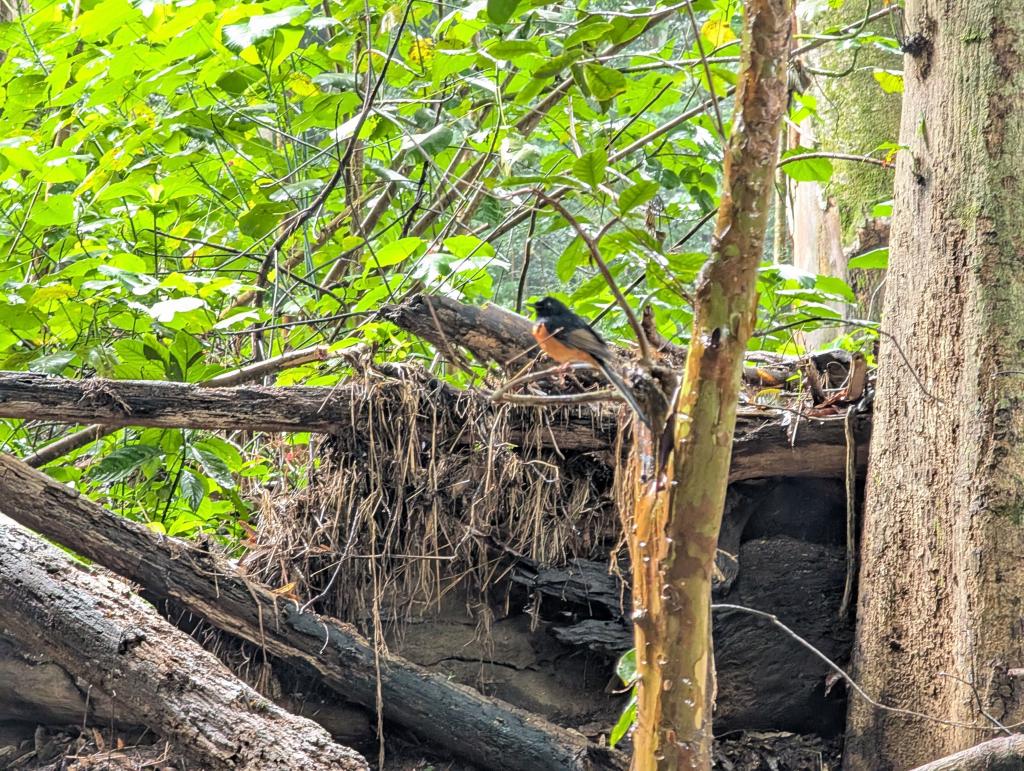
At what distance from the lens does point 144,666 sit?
113 inches

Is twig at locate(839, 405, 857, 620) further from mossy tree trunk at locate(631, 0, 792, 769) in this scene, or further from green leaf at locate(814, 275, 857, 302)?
mossy tree trunk at locate(631, 0, 792, 769)

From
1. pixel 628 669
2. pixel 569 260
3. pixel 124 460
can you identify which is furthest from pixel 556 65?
pixel 124 460

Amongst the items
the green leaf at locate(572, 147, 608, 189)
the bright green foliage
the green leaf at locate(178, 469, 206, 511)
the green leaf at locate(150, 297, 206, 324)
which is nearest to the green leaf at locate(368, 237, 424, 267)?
the bright green foliage

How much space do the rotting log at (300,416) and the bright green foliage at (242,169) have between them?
0.31 m

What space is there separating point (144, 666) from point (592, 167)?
2.16 meters

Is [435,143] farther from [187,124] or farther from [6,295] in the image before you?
[6,295]

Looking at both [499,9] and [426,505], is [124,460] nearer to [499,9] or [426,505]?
[426,505]

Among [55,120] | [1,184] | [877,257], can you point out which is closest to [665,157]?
[877,257]

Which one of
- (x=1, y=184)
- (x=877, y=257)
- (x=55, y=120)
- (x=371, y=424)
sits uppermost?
(x=55, y=120)

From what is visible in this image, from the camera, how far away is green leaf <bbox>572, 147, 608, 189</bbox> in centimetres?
185

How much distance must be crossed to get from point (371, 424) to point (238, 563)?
877mm

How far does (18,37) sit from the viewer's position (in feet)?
13.0

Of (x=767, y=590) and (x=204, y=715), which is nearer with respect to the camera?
(x=204, y=715)

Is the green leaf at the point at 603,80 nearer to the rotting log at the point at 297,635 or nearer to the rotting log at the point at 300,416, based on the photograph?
the rotting log at the point at 300,416
